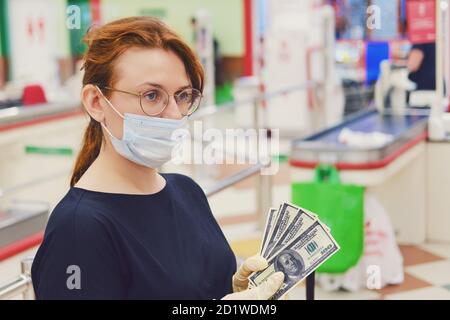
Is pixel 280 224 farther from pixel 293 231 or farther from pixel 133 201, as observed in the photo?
pixel 133 201

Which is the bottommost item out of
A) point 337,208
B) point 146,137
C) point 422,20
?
point 337,208

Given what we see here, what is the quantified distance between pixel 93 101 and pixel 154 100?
0.13 meters

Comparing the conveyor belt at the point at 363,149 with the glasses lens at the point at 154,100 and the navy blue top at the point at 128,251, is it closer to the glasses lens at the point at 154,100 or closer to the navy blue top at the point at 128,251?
the navy blue top at the point at 128,251

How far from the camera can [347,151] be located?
4.08m

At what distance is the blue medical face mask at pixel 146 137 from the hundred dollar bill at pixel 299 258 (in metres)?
0.29

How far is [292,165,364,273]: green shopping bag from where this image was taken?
13.0 feet

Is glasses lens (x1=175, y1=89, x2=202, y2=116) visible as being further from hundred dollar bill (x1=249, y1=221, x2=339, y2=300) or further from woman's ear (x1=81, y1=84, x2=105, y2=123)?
hundred dollar bill (x1=249, y1=221, x2=339, y2=300)

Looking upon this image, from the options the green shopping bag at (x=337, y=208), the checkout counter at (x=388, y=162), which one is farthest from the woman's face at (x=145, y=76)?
the checkout counter at (x=388, y=162)

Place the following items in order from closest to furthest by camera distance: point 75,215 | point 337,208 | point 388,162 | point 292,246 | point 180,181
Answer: point 75,215, point 292,246, point 180,181, point 337,208, point 388,162

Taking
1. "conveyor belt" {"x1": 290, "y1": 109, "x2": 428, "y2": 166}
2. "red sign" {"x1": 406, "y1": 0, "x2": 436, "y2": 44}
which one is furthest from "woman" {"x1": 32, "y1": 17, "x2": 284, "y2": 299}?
"red sign" {"x1": 406, "y1": 0, "x2": 436, "y2": 44}

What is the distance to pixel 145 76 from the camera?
4.56 ft

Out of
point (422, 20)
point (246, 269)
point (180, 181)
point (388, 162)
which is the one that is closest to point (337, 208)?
point (388, 162)

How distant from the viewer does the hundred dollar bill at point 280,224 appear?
4.75 ft
